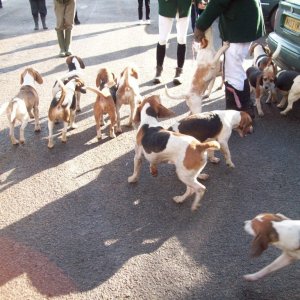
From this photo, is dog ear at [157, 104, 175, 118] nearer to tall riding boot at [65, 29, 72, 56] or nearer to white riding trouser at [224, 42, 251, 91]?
white riding trouser at [224, 42, 251, 91]

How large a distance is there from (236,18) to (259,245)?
3134mm

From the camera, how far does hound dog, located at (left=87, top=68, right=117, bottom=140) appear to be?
182 inches

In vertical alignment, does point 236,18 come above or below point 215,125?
above

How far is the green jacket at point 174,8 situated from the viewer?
5957 mm

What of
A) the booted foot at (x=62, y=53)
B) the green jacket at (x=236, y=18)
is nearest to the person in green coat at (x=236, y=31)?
the green jacket at (x=236, y=18)

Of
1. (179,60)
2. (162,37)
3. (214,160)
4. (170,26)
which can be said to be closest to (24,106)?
(214,160)

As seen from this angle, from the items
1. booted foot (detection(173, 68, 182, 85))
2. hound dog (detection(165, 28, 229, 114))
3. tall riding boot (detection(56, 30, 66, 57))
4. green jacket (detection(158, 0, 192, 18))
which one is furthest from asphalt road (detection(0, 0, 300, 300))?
tall riding boot (detection(56, 30, 66, 57))

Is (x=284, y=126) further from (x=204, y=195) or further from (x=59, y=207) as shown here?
(x=59, y=207)

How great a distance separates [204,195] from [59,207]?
4.89ft

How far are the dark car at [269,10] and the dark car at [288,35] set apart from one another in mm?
4370

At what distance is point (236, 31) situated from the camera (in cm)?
460

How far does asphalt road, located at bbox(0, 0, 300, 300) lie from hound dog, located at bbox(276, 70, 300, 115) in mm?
291

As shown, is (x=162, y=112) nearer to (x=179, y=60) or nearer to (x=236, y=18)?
(x=236, y=18)

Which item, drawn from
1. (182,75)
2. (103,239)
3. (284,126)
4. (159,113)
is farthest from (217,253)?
(182,75)
